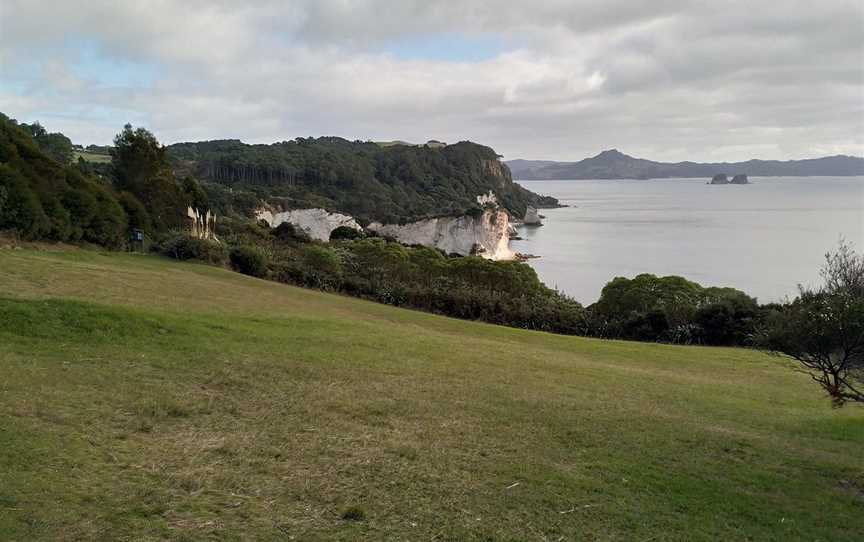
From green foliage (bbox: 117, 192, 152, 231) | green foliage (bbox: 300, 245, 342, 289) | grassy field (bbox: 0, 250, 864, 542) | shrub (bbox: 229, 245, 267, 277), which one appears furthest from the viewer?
green foliage (bbox: 300, 245, 342, 289)

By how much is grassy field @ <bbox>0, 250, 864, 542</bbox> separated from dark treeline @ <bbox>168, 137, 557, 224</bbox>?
81.5 m

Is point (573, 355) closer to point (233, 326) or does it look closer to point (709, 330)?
point (233, 326)

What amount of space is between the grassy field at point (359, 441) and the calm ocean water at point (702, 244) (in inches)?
2069

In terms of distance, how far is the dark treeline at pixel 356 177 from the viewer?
10769 cm

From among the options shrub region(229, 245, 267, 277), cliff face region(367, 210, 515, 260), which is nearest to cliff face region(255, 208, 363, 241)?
cliff face region(367, 210, 515, 260)

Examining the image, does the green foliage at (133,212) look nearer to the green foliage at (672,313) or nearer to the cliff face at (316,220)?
the green foliage at (672,313)

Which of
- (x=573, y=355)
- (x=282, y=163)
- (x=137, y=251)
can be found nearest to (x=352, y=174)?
(x=282, y=163)

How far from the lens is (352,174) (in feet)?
393

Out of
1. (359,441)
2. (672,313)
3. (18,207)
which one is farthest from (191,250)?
(359,441)

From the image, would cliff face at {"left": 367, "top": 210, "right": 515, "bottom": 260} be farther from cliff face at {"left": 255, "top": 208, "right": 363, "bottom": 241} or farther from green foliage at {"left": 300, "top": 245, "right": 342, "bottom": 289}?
green foliage at {"left": 300, "top": 245, "right": 342, "bottom": 289}

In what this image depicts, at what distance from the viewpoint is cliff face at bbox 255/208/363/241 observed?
297ft

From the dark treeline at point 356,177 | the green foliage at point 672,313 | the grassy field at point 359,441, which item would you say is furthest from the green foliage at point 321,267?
the dark treeline at point 356,177

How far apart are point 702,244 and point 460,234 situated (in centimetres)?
4065

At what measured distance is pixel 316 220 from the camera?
3688 inches
